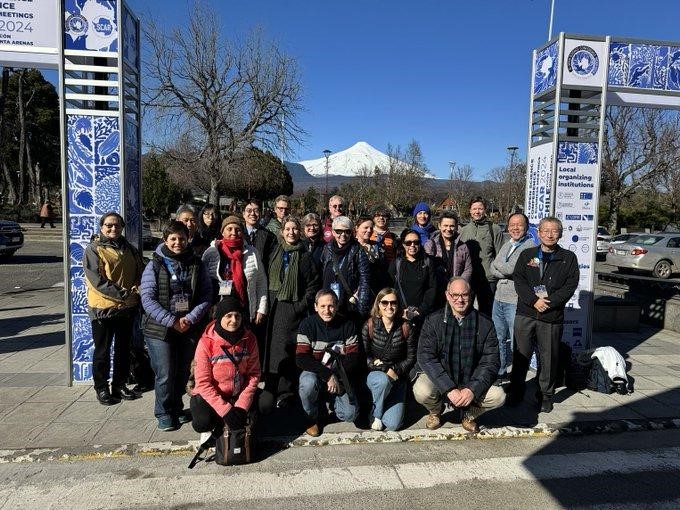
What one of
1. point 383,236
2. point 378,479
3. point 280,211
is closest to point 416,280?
point 383,236

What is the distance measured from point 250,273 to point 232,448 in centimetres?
171

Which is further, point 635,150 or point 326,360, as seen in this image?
point 635,150

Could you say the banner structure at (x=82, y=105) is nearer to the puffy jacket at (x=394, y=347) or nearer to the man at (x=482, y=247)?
the puffy jacket at (x=394, y=347)

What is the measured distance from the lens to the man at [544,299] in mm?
4914

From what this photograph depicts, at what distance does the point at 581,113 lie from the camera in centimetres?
624

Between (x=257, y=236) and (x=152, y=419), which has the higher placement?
(x=257, y=236)

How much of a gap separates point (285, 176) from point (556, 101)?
36.2 metres

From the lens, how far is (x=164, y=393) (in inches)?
171

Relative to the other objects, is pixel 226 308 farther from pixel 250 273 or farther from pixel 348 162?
pixel 348 162

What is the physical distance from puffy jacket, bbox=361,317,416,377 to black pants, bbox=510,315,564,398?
1332mm

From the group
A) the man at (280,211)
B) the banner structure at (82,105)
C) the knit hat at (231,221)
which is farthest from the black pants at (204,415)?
the man at (280,211)

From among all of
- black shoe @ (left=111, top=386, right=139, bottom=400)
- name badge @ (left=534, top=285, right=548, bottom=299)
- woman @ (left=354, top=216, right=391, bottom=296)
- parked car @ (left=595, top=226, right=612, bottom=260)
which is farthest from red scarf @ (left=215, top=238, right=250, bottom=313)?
parked car @ (left=595, top=226, right=612, bottom=260)

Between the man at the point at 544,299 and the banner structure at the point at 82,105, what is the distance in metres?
4.34

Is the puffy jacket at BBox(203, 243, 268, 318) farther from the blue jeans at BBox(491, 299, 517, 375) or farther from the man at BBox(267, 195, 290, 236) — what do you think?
the blue jeans at BBox(491, 299, 517, 375)
